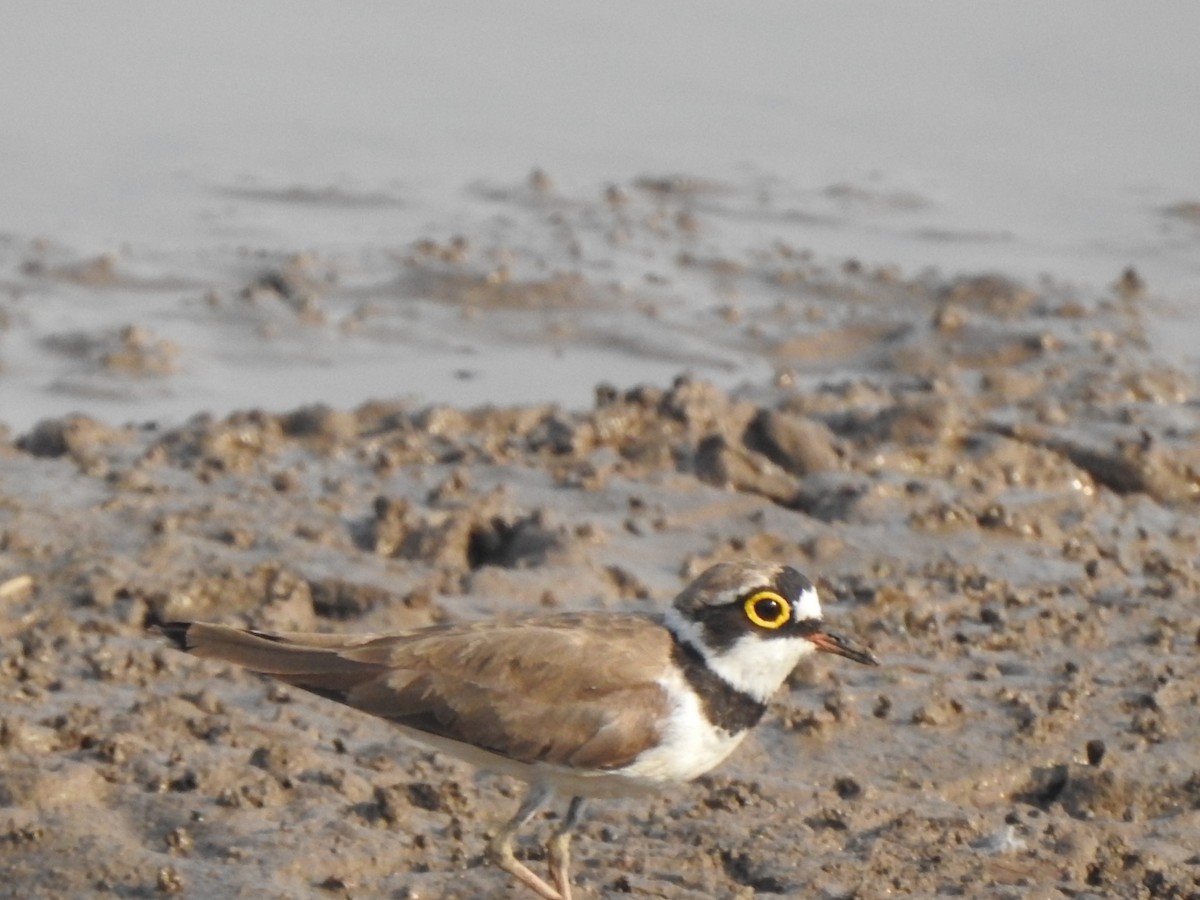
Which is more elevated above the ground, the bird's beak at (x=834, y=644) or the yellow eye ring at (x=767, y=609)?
the yellow eye ring at (x=767, y=609)

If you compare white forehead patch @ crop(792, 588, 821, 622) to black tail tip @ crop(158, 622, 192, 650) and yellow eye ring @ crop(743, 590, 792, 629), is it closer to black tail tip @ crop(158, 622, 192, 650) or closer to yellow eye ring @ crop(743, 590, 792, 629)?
yellow eye ring @ crop(743, 590, 792, 629)

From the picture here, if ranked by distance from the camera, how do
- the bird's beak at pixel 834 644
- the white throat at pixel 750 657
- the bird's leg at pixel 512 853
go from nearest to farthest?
the bird's leg at pixel 512 853
the white throat at pixel 750 657
the bird's beak at pixel 834 644

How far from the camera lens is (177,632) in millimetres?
5914

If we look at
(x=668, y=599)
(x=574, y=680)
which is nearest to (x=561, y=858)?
(x=574, y=680)

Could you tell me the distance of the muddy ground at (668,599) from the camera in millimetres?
6000

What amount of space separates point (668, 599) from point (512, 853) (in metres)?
2.43

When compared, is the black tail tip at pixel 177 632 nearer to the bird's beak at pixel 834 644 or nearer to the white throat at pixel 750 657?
the white throat at pixel 750 657

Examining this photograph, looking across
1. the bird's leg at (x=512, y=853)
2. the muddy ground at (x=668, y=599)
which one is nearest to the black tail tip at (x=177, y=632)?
the muddy ground at (x=668, y=599)

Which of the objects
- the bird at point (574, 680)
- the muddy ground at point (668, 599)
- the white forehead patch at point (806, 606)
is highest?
the white forehead patch at point (806, 606)

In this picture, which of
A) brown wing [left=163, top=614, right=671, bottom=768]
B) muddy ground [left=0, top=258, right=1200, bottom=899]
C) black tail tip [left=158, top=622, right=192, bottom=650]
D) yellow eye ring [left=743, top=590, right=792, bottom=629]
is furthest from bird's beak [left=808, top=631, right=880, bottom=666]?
black tail tip [left=158, top=622, right=192, bottom=650]

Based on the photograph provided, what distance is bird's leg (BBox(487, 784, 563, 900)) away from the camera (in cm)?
565

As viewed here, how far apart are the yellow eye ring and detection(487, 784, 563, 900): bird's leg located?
75cm

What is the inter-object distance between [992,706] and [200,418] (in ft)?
14.0

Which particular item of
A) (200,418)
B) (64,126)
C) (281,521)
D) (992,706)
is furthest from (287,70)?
(992,706)
